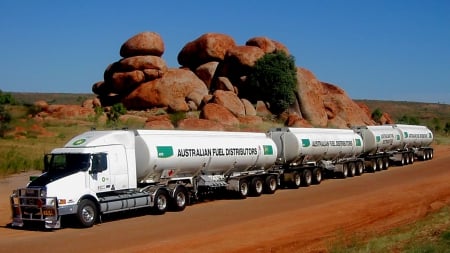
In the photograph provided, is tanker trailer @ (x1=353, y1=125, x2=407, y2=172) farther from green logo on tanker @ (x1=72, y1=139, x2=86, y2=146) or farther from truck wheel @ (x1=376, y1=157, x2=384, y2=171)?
green logo on tanker @ (x1=72, y1=139, x2=86, y2=146)

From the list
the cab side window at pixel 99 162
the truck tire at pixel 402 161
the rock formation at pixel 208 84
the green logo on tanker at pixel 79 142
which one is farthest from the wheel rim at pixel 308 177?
the rock formation at pixel 208 84

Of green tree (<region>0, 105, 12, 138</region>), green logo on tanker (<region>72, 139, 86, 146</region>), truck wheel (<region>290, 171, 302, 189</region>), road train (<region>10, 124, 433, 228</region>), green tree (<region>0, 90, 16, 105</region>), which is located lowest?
truck wheel (<region>290, 171, 302, 189</region>)

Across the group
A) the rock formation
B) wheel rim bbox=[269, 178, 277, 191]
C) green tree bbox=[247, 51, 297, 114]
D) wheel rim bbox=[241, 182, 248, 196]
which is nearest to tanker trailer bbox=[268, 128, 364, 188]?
wheel rim bbox=[269, 178, 277, 191]

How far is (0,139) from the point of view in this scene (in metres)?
46.8

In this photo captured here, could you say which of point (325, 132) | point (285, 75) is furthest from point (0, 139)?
point (285, 75)

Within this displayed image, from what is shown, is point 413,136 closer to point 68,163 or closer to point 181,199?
point 181,199

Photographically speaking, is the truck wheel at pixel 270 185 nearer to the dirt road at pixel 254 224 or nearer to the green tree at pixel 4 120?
the dirt road at pixel 254 224

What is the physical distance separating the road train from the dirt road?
0.67 m

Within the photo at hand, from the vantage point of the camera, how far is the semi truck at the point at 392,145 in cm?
4400

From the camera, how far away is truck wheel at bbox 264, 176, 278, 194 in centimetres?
3122

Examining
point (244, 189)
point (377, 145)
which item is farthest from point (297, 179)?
point (377, 145)

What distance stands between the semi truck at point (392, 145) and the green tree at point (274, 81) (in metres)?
18.4

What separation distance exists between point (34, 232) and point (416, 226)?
11999mm

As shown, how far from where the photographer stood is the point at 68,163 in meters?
22.0
